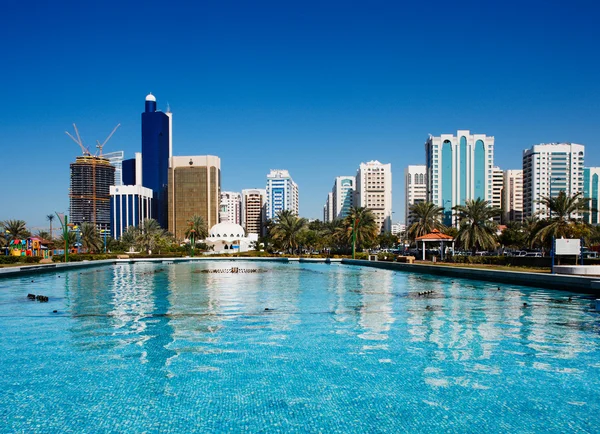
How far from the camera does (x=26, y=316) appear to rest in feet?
53.1

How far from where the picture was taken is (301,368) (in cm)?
977

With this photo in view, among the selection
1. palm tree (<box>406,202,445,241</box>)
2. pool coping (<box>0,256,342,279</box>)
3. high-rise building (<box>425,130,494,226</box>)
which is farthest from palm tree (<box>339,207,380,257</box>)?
high-rise building (<box>425,130,494,226</box>)

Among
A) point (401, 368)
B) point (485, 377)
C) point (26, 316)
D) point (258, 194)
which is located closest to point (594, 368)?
point (485, 377)

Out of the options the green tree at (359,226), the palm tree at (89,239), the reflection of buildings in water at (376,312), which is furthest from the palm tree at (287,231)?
the reflection of buildings in water at (376,312)

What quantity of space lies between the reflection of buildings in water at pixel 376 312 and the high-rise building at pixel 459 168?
367ft

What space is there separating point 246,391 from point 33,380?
4.41m

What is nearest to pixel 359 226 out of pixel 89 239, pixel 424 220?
pixel 424 220

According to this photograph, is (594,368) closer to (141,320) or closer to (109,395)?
(109,395)

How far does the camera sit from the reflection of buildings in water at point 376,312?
42.7 ft

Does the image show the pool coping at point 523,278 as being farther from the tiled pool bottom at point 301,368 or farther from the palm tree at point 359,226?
the palm tree at point 359,226

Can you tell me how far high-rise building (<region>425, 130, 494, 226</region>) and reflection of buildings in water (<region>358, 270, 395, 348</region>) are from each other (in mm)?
111841

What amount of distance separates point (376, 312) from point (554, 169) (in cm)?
13477

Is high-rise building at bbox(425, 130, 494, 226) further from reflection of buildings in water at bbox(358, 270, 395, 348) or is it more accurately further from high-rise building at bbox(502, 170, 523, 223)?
reflection of buildings in water at bbox(358, 270, 395, 348)

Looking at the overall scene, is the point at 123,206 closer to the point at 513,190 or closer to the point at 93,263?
the point at 513,190
